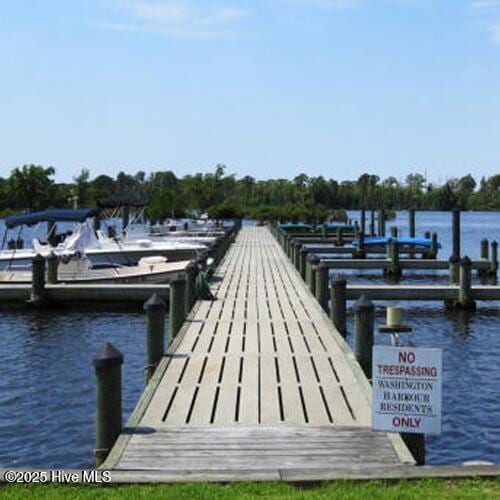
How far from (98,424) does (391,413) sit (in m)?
2.99

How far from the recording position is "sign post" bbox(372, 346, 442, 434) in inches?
300

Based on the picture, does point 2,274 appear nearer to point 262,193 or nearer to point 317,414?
point 317,414

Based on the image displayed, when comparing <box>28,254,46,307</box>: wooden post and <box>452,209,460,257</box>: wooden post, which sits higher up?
<box>452,209,460,257</box>: wooden post

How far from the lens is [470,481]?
272 inches

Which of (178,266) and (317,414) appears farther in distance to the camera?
(178,266)

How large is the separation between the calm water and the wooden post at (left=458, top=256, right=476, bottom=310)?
433 mm

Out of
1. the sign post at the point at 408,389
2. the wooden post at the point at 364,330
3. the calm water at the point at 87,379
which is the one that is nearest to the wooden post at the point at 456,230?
the calm water at the point at 87,379

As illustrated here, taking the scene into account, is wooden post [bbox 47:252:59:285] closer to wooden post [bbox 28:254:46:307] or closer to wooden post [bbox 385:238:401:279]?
wooden post [bbox 28:254:46:307]

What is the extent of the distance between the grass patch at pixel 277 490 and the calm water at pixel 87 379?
14.2ft

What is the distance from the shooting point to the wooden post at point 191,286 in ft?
58.5

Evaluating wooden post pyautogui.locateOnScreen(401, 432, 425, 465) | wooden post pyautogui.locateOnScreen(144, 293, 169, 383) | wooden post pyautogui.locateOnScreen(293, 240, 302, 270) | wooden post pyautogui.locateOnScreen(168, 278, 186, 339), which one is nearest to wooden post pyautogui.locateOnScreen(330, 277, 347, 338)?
wooden post pyautogui.locateOnScreen(168, 278, 186, 339)

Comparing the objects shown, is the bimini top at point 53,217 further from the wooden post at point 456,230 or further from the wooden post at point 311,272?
the wooden post at point 456,230

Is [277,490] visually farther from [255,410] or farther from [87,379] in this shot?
[87,379]

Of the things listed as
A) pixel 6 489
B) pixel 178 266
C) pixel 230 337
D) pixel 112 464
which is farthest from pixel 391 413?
pixel 178 266
